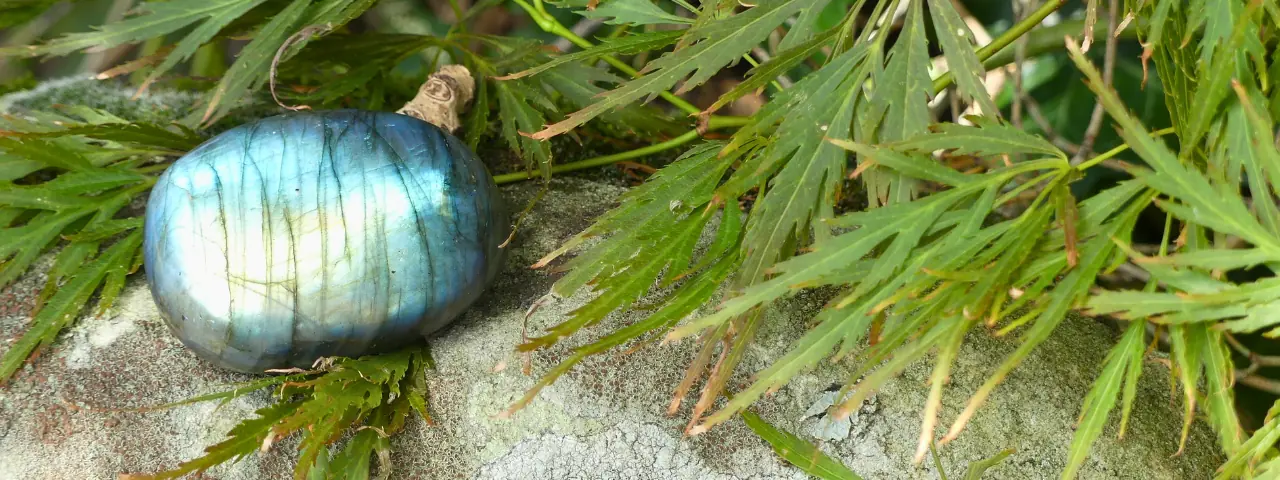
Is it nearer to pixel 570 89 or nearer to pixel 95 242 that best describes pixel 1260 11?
pixel 570 89

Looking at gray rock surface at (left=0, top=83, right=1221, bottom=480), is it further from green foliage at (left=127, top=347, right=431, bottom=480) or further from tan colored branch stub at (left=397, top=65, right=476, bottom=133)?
tan colored branch stub at (left=397, top=65, right=476, bottom=133)

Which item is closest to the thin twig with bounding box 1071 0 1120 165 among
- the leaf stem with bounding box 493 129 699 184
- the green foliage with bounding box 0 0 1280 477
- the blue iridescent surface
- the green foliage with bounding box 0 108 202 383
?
the green foliage with bounding box 0 0 1280 477

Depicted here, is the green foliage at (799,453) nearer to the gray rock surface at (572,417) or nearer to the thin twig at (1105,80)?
the gray rock surface at (572,417)

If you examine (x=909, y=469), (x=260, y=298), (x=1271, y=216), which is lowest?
(x=909, y=469)

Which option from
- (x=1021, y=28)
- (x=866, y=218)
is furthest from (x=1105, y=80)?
(x=866, y=218)

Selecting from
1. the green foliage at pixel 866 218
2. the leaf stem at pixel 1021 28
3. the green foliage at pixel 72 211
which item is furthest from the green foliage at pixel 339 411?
the leaf stem at pixel 1021 28

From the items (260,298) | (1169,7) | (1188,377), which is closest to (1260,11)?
(1169,7)
